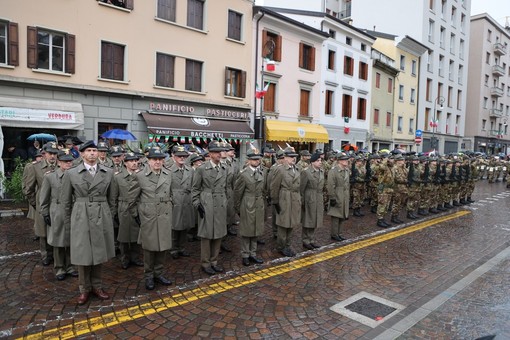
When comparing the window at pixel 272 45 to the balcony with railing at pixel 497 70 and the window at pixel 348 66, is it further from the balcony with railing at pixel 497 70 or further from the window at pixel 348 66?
the balcony with railing at pixel 497 70

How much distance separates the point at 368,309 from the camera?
5.18 meters

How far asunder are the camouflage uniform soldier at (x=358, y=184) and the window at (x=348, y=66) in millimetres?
17172

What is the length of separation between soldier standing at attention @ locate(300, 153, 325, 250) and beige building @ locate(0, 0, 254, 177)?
36.1 feet

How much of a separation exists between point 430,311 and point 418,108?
3787 centimetres

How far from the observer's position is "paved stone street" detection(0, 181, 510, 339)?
14.8 ft

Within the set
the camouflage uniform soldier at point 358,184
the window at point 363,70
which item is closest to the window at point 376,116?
the window at point 363,70

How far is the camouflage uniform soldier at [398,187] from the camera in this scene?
37.3 ft

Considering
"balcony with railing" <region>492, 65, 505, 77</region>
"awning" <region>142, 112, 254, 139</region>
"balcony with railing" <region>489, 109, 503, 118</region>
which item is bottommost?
"awning" <region>142, 112, 254, 139</region>

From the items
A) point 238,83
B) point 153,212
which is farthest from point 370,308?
point 238,83

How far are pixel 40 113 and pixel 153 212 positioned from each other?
11438mm

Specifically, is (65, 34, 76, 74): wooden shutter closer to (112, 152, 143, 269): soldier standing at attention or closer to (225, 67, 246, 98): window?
(225, 67, 246, 98): window

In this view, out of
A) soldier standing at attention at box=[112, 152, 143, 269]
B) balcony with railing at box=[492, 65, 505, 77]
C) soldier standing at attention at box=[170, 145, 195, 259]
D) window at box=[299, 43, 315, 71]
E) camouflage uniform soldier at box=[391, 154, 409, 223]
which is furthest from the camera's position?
balcony with railing at box=[492, 65, 505, 77]

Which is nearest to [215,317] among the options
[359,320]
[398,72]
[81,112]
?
[359,320]

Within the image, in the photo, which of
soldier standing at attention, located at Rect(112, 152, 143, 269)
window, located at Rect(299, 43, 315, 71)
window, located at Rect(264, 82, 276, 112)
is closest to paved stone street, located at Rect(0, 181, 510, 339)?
soldier standing at attention, located at Rect(112, 152, 143, 269)
